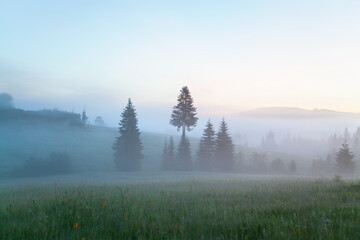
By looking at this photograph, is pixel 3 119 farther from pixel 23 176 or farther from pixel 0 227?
pixel 0 227

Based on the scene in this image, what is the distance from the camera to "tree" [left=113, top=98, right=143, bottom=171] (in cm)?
4878

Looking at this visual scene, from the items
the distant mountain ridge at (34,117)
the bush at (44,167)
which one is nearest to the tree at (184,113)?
the bush at (44,167)

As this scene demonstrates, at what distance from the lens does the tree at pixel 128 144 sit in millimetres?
48781

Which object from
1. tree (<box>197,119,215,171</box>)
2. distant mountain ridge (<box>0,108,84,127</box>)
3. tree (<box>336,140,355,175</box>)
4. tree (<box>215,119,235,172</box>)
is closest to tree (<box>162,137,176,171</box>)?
tree (<box>197,119,215,171</box>)

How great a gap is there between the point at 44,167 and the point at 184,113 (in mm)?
31409

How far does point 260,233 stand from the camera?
3309 millimetres

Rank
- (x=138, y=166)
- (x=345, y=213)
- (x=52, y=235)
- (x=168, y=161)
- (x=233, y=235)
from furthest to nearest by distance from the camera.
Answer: (x=168, y=161)
(x=138, y=166)
(x=345, y=213)
(x=52, y=235)
(x=233, y=235)

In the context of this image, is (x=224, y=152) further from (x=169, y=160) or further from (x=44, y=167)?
(x=44, y=167)

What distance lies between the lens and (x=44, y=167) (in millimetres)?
47125

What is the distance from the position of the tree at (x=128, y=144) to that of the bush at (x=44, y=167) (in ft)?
37.9

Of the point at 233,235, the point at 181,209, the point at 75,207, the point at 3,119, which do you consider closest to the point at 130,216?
the point at 181,209

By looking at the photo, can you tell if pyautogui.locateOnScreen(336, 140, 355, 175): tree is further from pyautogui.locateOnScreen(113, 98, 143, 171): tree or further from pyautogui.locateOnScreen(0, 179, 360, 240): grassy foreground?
pyautogui.locateOnScreen(0, 179, 360, 240): grassy foreground

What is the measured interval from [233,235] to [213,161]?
161 ft

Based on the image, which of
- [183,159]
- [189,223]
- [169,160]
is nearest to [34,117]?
[169,160]
